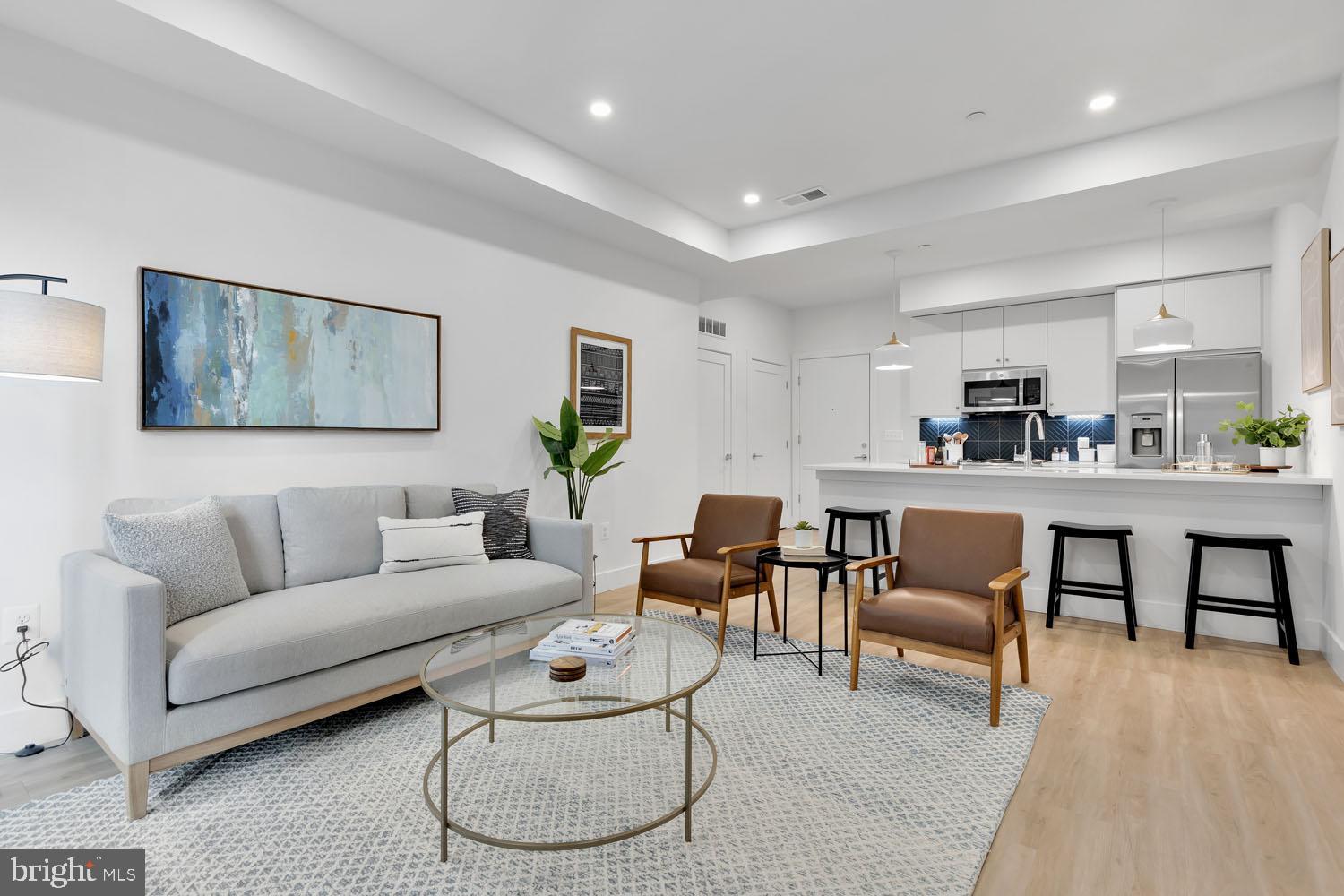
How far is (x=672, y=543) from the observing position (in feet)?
18.7

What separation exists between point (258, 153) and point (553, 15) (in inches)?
61.4

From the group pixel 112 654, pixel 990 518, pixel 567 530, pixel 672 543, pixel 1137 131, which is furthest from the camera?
pixel 672 543

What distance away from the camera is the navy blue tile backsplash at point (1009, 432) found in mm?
6141

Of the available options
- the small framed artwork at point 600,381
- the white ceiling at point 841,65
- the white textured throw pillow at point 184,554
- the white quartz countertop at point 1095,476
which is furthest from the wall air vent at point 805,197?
the white textured throw pillow at point 184,554

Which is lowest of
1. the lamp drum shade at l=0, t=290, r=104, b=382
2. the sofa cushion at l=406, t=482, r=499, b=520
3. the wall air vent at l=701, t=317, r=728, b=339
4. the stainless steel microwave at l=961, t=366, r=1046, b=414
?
the sofa cushion at l=406, t=482, r=499, b=520

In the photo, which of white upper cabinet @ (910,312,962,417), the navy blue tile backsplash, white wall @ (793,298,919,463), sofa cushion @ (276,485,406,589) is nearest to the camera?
sofa cushion @ (276,485,406,589)

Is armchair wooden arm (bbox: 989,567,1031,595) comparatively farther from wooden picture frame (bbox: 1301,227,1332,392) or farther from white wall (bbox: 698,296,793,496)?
white wall (bbox: 698,296,793,496)

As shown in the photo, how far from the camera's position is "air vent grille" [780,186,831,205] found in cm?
463

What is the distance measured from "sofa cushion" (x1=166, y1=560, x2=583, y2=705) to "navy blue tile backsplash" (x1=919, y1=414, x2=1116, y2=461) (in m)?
5.06

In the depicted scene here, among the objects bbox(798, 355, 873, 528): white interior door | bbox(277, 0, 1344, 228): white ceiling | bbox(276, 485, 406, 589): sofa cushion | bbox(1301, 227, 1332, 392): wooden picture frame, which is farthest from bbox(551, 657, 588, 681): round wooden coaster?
bbox(798, 355, 873, 528): white interior door

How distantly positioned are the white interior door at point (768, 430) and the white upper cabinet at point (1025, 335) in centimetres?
265

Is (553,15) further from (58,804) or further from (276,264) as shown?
(58,804)

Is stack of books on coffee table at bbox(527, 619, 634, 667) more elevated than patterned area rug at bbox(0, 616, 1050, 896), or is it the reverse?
stack of books on coffee table at bbox(527, 619, 634, 667)

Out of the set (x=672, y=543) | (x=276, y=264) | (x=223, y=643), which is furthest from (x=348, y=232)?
(x=672, y=543)
